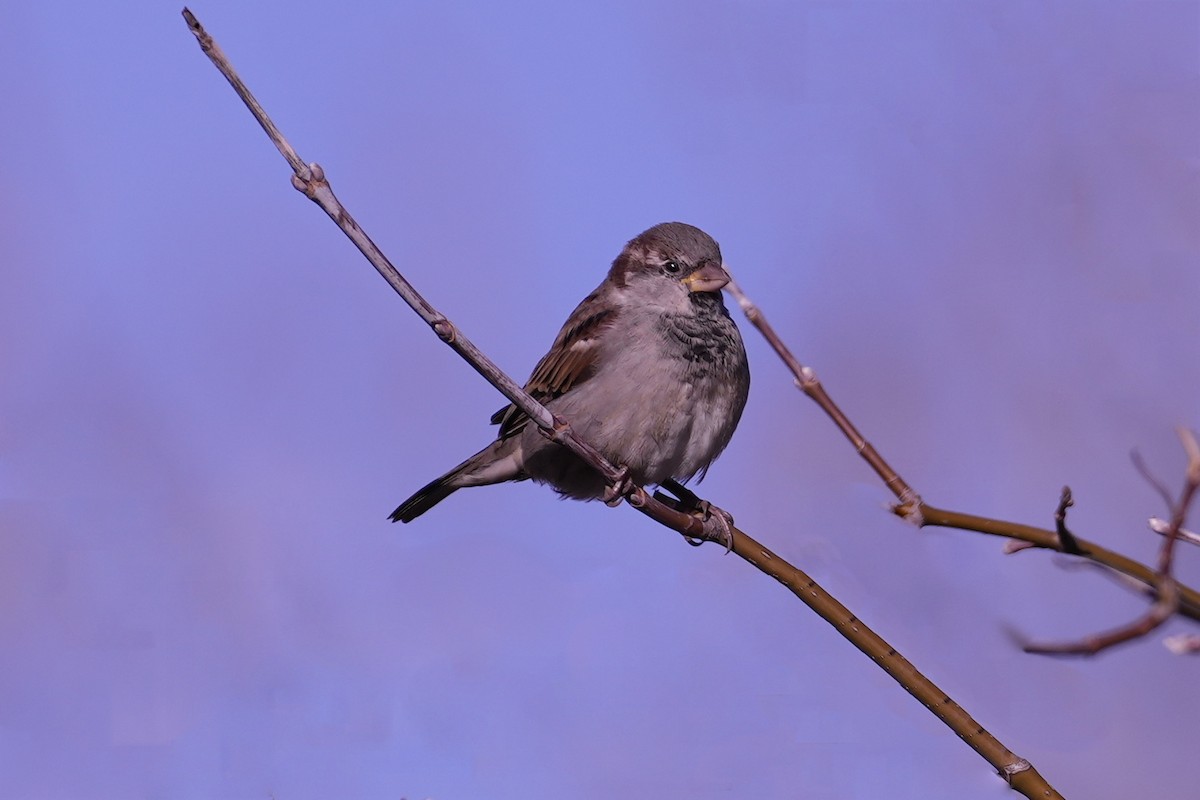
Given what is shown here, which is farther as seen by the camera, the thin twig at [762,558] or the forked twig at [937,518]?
the thin twig at [762,558]

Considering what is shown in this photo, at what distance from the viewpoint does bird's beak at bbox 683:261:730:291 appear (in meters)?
3.95

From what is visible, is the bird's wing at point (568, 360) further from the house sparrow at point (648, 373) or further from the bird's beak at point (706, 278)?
the bird's beak at point (706, 278)

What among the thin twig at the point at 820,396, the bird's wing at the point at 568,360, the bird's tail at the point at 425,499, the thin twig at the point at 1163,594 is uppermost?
the bird's wing at the point at 568,360

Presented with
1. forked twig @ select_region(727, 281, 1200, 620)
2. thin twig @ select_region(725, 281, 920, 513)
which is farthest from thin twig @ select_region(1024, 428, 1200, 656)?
thin twig @ select_region(725, 281, 920, 513)

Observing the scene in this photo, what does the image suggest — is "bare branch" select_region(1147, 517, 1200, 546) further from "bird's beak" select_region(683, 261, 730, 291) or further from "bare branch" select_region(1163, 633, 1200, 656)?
"bird's beak" select_region(683, 261, 730, 291)

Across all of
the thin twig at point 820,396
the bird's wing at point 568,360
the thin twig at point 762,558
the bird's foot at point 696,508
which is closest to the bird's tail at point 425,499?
the bird's wing at point 568,360

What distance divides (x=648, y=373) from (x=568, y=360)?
408 mm

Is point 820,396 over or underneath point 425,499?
underneath

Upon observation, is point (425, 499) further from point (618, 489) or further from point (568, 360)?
point (618, 489)

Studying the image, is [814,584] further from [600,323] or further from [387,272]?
[600,323]

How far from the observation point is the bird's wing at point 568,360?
414cm

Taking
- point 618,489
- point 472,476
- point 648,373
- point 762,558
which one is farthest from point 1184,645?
point 472,476

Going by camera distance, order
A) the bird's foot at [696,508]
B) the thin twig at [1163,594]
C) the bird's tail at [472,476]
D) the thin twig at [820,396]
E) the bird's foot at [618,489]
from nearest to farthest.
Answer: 1. the thin twig at [1163,594]
2. the thin twig at [820,396]
3. the bird's foot at [618,489]
4. the bird's foot at [696,508]
5. the bird's tail at [472,476]

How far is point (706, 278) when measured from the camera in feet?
13.1
